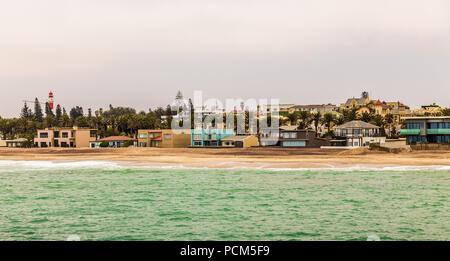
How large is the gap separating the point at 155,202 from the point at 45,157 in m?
48.9

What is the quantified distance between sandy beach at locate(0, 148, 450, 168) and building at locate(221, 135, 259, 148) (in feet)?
14.0

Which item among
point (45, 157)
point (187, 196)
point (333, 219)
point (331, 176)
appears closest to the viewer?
point (333, 219)

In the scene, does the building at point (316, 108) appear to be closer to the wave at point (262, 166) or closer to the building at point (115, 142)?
the building at point (115, 142)

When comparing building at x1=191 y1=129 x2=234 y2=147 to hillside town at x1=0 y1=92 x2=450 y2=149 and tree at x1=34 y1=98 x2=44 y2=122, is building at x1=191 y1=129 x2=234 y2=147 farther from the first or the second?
tree at x1=34 y1=98 x2=44 y2=122

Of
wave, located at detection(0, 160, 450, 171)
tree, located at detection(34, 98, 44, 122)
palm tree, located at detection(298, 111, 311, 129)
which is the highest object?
tree, located at detection(34, 98, 44, 122)

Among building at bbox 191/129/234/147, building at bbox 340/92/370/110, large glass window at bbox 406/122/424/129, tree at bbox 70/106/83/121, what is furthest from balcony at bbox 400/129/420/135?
tree at bbox 70/106/83/121

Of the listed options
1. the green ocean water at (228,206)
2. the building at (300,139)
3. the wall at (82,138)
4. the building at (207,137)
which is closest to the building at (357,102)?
the building at (300,139)

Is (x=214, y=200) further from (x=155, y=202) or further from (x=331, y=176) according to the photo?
(x=331, y=176)

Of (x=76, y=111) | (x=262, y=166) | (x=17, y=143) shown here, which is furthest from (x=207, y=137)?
(x=76, y=111)

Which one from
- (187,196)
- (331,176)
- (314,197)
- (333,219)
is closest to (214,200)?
(187,196)

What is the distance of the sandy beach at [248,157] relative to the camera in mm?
51281

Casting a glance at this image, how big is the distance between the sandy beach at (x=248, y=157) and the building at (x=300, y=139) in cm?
436

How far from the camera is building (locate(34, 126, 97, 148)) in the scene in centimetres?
8750
